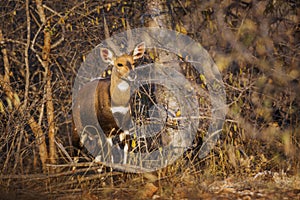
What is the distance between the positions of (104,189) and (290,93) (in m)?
2.39

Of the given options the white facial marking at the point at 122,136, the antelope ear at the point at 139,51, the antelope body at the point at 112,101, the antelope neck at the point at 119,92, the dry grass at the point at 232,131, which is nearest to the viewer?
the dry grass at the point at 232,131

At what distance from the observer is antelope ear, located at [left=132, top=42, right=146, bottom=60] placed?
6285 millimetres

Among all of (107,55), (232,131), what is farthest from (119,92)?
(232,131)

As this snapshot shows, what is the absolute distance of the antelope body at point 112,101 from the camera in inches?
261

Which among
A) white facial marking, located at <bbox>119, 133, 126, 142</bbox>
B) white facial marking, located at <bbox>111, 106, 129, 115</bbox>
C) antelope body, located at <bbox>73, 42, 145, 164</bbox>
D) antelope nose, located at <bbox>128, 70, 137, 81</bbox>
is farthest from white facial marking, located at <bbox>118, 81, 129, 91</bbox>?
white facial marking, located at <bbox>119, 133, 126, 142</bbox>

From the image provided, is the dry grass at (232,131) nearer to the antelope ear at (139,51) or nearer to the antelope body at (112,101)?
the antelope ear at (139,51)

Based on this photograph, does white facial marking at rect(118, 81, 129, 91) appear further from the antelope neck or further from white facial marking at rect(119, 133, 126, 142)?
white facial marking at rect(119, 133, 126, 142)

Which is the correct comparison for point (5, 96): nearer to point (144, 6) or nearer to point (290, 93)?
point (144, 6)

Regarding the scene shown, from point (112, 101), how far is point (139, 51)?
35.7 inches

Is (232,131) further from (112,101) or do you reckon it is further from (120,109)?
(112,101)

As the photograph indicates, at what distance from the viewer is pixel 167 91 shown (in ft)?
19.9

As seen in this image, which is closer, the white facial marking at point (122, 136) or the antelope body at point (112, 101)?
the white facial marking at point (122, 136)

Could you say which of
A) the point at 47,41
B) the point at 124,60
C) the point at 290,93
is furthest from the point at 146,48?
the point at 290,93

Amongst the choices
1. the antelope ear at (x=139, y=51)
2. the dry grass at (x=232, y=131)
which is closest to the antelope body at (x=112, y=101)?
the antelope ear at (x=139, y=51)
